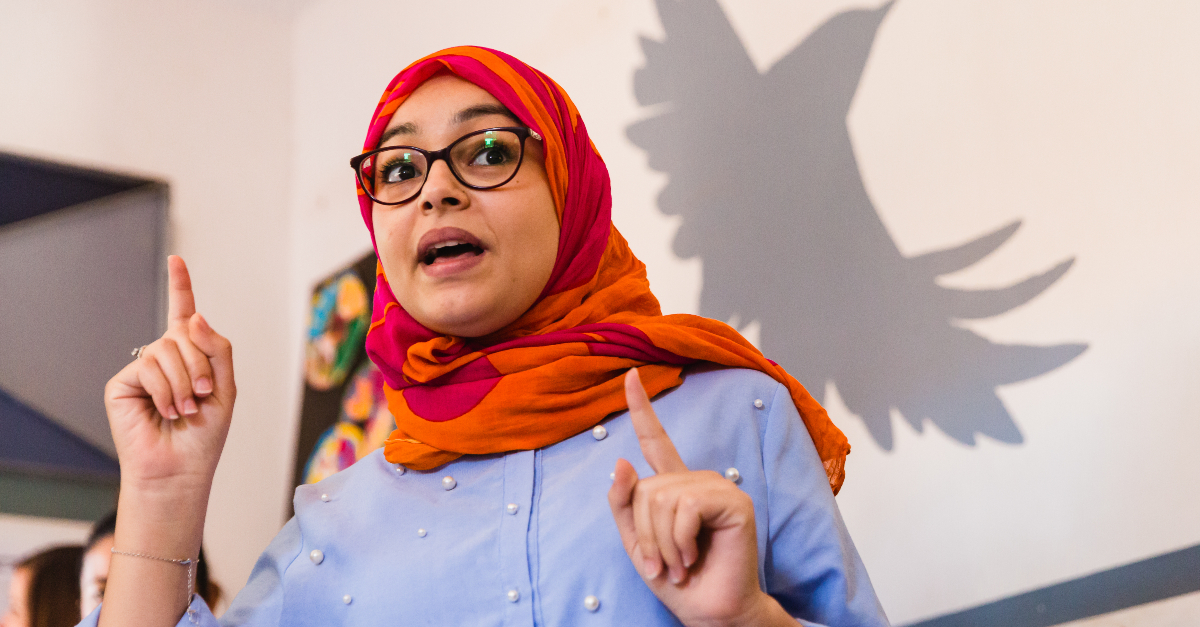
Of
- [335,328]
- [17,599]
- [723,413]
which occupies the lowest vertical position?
[17,599]

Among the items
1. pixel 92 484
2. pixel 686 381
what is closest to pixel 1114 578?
pixel 686 381

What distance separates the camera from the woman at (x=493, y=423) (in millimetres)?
892

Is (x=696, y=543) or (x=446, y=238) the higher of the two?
(x=446, y=238)

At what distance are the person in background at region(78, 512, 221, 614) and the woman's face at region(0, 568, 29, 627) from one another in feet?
0.06

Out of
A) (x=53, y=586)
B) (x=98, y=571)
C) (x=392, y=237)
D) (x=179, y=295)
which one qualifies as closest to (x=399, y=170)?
(x=392, y=237)

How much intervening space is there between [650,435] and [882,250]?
2.32 feet

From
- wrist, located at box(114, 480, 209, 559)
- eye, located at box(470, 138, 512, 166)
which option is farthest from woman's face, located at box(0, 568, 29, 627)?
eye, located at box(470, 138, 512, 166)

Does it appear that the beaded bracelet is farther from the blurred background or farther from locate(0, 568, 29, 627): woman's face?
locate(0, 568, 29, 627): woman's face

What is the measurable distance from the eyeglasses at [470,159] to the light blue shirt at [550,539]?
28cm

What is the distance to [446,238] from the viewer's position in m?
0.99

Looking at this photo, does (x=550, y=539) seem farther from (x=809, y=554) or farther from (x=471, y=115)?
(x=471, y=115)

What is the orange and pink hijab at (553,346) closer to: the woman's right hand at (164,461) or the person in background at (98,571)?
the woman's right hand at (164,461)

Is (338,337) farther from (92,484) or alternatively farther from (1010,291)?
(1010,291)

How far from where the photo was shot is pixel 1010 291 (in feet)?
3.99
